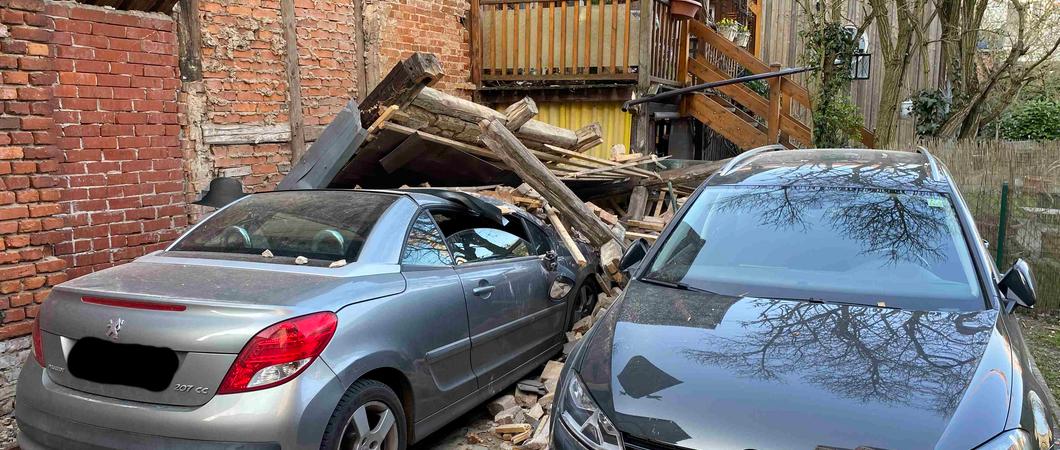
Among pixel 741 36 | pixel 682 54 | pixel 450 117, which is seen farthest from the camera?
pixel 741 36

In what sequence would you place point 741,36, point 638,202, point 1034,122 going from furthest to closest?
point 1034,122 < point 741,36 < point 638,202

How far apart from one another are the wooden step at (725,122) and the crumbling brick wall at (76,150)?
712cm

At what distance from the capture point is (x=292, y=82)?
7.11m

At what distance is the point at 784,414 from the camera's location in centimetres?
231

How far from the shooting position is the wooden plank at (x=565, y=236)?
209 inches

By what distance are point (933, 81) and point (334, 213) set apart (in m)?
15.7

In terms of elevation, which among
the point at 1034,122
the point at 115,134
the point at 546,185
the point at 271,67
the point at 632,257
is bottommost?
the point at 632,257

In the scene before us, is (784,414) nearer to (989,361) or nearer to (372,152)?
(989,361)

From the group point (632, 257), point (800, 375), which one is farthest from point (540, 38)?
point (800, 375)

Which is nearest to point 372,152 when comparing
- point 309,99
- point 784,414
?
point 309,99

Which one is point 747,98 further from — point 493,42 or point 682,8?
point 493,42

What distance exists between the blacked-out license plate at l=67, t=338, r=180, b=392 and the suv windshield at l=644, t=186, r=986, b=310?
2210mm

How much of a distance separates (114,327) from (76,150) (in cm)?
283

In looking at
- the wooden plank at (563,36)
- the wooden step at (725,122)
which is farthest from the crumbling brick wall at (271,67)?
the wooden step at (725,122)
